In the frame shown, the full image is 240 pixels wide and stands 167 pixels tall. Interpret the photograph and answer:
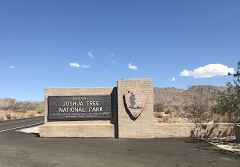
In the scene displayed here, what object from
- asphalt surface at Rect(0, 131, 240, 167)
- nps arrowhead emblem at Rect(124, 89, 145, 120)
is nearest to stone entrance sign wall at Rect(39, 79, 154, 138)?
nps arrowhead emblem at Rect(124, 89, 145, 120)

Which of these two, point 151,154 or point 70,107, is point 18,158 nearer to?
point 151,154

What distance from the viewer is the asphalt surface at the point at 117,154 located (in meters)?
15.1

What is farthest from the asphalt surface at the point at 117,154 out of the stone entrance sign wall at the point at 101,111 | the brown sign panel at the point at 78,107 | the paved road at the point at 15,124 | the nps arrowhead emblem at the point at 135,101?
the paved road at the point at 15,124

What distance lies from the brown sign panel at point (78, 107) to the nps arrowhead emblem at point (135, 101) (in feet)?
4.52

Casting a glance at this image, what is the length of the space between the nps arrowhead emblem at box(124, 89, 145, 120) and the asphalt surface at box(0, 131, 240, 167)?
7.37 ft

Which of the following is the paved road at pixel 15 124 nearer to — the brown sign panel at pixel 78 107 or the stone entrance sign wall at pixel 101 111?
the brown sign panel at pixel 78 107

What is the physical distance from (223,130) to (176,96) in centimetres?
7090

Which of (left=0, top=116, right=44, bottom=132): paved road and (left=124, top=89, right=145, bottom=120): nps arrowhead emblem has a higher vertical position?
(left=124, top=89, right=145, bottom=120): nps arrowhead emblem

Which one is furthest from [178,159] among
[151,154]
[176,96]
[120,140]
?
[176,96]

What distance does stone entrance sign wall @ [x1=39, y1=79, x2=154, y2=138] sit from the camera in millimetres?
24625

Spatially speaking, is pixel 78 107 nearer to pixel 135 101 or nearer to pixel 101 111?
pixel 101 111

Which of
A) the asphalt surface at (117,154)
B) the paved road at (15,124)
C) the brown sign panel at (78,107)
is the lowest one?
the asphalt surface at (117,154)

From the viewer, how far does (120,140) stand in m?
23.3

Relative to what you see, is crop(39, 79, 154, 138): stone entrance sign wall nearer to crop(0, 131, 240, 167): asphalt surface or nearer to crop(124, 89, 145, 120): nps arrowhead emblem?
crop(124, 89, 145, 120): nps arrowhead emblem
